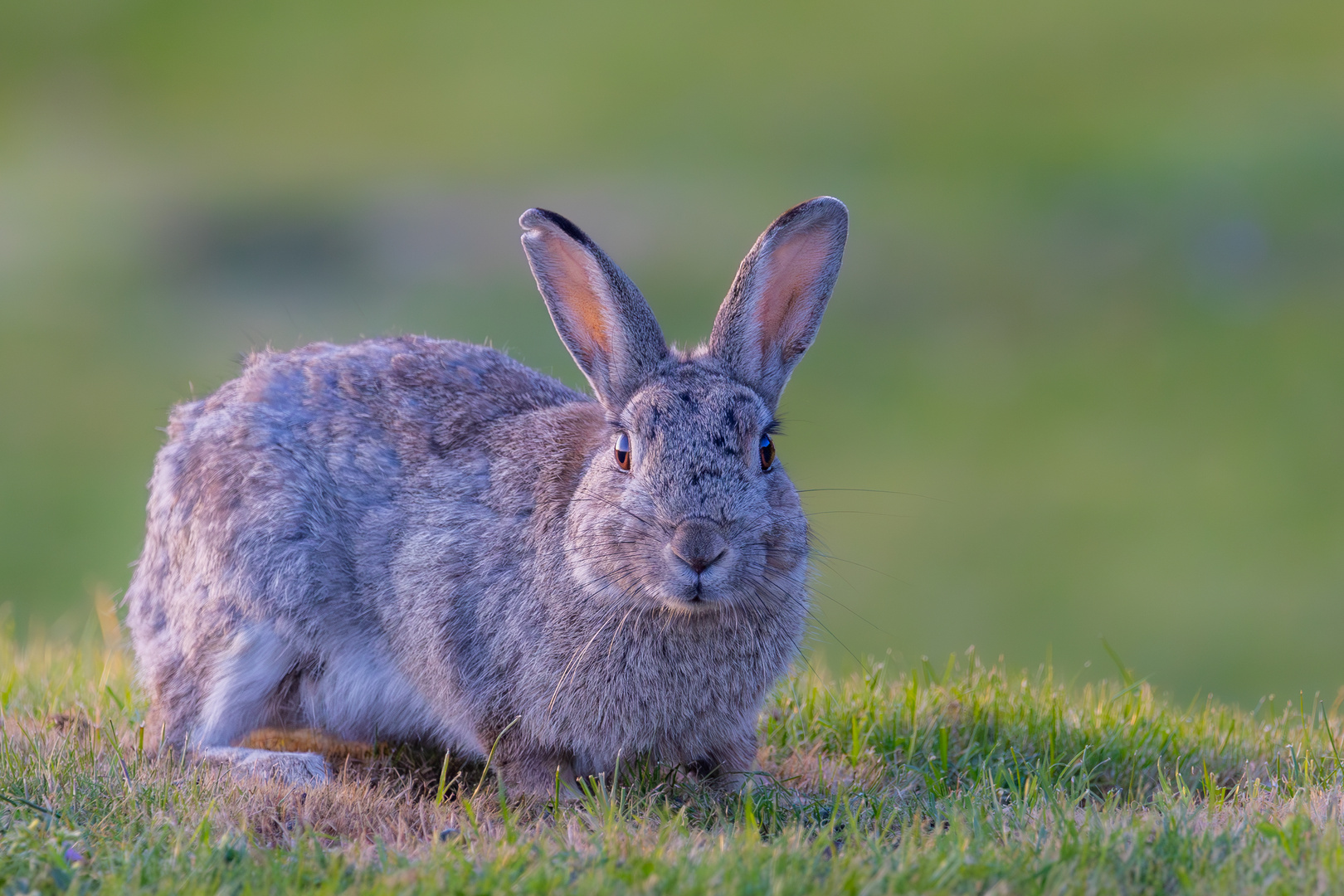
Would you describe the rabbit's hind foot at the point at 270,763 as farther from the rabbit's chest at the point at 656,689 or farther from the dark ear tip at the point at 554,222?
the dark ear tip at the point at 554,222

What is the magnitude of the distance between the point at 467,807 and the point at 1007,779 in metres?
1.88

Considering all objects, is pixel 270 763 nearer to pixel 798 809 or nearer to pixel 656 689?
pixel 656 689

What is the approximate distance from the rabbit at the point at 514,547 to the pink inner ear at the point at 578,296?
1cm

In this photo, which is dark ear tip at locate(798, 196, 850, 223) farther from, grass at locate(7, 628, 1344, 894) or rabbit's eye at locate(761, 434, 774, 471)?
grass at locate(7, 628, 1344, 894)

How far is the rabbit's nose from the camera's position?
4.37 m

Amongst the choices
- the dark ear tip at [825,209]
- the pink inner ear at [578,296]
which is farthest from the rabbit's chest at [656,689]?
the dark ear tip at [825,209]

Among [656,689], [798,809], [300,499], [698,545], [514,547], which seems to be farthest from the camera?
[300,499]

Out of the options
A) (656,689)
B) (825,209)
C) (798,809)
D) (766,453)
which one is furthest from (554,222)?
(798,809)

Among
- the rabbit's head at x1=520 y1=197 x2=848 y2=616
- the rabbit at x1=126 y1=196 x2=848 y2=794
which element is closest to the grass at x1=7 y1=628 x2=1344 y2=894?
the rabbit at x1=126 y1=196 x2=848 y2=794

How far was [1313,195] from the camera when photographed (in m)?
18.4

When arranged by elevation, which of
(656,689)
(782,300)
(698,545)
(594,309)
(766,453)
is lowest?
(656,689)

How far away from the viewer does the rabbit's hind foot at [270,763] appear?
4.98 metres

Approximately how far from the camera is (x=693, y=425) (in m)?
4.75

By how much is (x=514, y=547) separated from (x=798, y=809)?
1.43 meters
